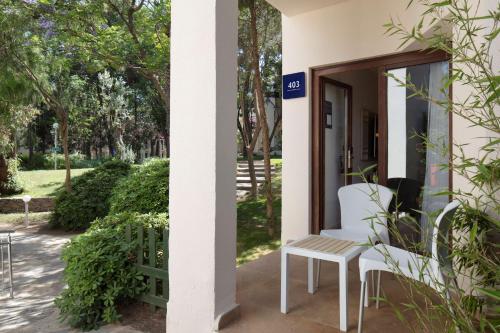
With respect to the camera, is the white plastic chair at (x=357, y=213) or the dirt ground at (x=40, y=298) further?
the dirt ground at (x=40, y=298)

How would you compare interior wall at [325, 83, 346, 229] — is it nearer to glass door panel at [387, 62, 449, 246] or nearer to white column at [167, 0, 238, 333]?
glass door panel at [387, 62, 449, 246]

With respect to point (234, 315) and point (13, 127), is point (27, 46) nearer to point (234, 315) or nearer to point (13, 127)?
point (13, 127)

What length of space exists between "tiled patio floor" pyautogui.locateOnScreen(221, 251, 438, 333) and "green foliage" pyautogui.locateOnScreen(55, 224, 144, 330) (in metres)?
1.04

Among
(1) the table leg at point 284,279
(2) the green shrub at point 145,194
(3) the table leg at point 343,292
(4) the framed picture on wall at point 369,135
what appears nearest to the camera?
(3) the table leg at point 343,292

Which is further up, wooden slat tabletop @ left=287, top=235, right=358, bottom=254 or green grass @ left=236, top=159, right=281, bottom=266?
wooden slat tabletop @ left=287, top=235, right=358, bottom=254

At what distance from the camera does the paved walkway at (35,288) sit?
3.72 m

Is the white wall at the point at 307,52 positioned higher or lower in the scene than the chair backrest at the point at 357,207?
higher

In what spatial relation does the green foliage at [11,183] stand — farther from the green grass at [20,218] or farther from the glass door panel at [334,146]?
the glass door panel at [334,146]

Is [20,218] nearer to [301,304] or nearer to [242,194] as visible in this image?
[242,194]

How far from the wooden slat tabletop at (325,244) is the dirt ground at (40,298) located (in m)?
1.48

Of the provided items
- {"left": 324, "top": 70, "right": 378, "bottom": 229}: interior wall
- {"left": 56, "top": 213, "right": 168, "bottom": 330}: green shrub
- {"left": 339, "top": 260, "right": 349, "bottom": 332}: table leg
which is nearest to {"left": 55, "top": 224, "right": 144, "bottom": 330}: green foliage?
{"left": 56, "top": 213, "right": 168, "bottom": 330}: green shrub

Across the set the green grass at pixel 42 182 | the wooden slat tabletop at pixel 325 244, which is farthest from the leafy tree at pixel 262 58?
the green grass at pixel 42 182

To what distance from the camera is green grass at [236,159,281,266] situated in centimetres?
595

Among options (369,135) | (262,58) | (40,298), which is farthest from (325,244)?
(262,58)
